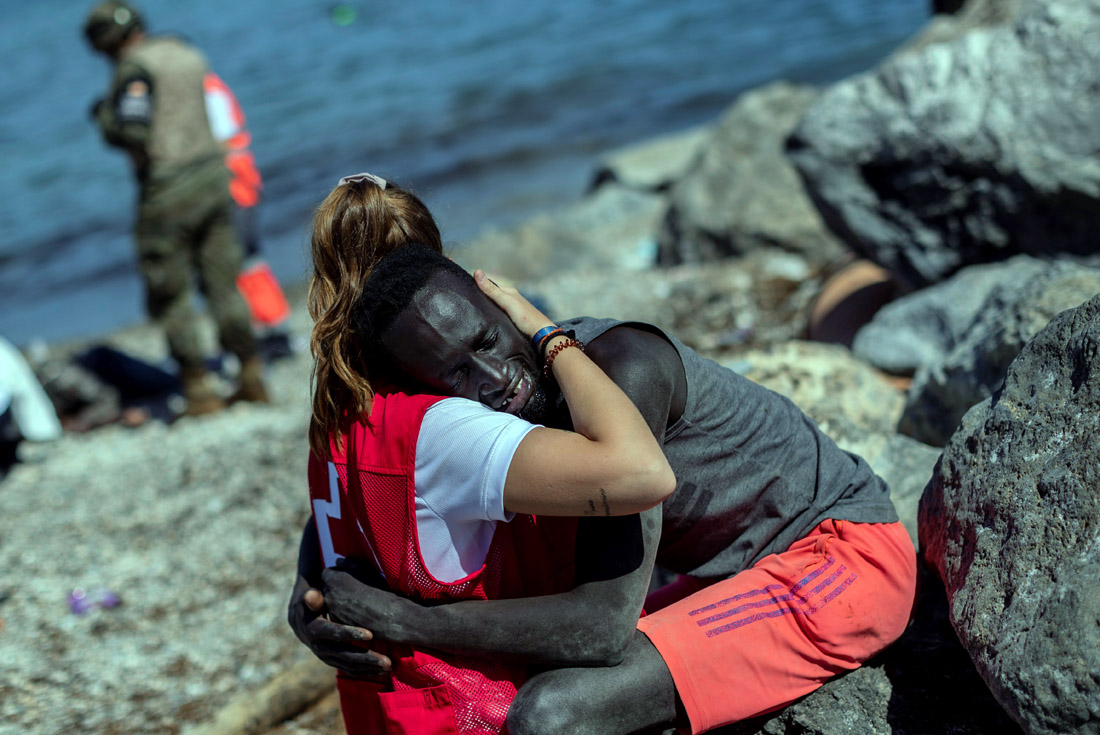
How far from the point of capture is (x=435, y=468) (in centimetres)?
193

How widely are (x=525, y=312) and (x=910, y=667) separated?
132cm

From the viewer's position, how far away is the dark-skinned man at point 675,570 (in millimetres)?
2045

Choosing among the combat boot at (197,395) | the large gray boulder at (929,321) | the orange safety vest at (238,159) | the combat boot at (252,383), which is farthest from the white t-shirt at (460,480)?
the orange safety vest at (238,159)

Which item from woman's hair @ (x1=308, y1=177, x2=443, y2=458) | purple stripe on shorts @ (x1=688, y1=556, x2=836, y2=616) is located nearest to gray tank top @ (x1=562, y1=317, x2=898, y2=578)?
purple stripe on shorts @ (x1=688, y1=556, x2=836, y2=616)

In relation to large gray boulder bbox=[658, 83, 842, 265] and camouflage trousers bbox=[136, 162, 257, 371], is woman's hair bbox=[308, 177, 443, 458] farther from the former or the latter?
large gray boulder bbox=[658, 83, 842, 265]

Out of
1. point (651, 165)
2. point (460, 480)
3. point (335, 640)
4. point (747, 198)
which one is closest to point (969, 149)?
point (747, 198)

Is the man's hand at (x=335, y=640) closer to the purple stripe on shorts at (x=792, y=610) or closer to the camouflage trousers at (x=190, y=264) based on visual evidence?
the purple stripe on shorts at (x=792, y=610)

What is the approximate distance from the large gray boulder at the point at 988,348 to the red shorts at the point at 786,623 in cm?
101

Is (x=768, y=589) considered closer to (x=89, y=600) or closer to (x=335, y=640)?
(x=335, y=640)

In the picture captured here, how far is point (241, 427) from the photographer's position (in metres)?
6.23

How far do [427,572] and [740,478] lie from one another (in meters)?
0.78

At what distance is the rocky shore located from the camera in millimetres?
2088

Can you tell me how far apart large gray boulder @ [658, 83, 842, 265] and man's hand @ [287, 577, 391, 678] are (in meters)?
5.96

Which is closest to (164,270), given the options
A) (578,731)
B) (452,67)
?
(578,731)
